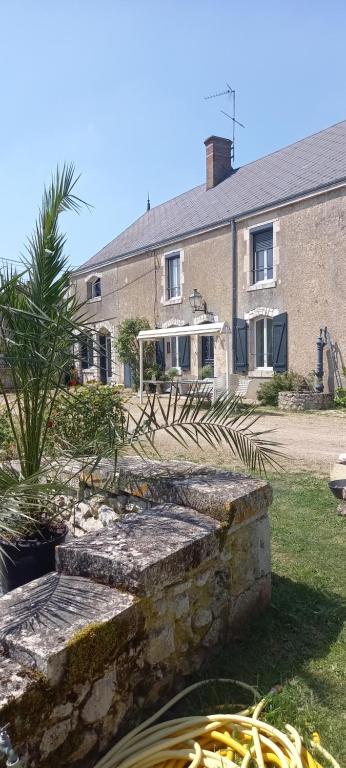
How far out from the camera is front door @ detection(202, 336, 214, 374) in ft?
53.5

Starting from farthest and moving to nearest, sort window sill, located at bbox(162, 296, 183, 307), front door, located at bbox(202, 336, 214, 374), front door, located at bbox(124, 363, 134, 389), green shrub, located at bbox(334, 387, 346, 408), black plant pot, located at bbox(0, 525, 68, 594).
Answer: front door, located at bbox(124, 363, 134, 389), window sill, located at bbox(162, 296, 183, 307), front door, located at bbox(202, 336, 214, 374), green shrub, located at bbox(334, 387, 346, 408), black plant pot, located at bbox(0, 525, 68, 594)

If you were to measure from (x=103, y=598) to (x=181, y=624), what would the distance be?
409 millimetres

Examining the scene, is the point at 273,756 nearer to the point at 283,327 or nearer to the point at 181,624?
the point at 181,624

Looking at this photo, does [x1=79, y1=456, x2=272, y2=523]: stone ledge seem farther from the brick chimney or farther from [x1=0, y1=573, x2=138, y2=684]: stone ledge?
the brick chimney

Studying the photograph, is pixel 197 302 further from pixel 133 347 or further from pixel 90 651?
pixel 90 651

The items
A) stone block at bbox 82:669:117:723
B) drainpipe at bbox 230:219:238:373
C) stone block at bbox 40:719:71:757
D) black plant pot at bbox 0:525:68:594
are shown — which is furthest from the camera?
drainpipe at bbox 230:219:238:373

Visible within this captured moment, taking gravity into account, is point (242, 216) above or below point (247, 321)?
above

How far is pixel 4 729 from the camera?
1.33 meters

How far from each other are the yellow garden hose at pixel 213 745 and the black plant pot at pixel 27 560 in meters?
1.02

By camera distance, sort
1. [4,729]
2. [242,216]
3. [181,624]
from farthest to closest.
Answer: [242,216] < [181,624] < [4,729]

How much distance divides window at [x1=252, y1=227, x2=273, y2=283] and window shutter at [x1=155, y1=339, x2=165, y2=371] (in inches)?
160

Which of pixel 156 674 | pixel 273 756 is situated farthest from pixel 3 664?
pixel 273 756

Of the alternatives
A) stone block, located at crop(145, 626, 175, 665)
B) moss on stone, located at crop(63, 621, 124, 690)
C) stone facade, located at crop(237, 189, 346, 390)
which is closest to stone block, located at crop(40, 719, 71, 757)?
moss on stone, located at crop(63, 621, 124, 690)

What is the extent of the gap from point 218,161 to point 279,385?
9.71 meters
